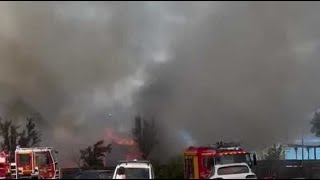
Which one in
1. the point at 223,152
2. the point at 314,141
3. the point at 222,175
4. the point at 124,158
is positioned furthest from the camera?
the point at 314,141

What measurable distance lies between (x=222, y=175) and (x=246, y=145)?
7.78 meters

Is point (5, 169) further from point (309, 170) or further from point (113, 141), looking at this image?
point (309, 170)

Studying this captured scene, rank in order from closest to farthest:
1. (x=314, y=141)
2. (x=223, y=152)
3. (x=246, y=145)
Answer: (x=223, y=152) → (x=246, y=145) → (x=314, y=141)

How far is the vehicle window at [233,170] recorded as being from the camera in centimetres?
2681

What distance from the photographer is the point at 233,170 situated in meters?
27.0

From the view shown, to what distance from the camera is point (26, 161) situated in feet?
114

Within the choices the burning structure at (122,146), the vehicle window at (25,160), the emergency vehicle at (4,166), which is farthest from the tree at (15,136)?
the burning structure at (122,146)

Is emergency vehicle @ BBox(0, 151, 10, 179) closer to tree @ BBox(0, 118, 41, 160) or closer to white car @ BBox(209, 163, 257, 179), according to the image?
tree @ BBox(0, 118, 41, 160)

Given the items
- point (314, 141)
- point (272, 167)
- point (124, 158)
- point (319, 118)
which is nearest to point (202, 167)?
point (124, 158)

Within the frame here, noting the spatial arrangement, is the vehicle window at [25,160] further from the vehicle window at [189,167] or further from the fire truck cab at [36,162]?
the vehicle window at [189,167]

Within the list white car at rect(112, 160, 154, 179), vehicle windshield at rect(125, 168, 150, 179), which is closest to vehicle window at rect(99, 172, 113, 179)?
white car at rect(112, 160, 154, 179)

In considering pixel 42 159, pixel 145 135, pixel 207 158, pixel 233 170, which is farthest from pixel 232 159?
pixel 42 159

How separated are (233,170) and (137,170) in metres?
4.20

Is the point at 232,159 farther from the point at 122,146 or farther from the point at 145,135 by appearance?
the point at 122,146
